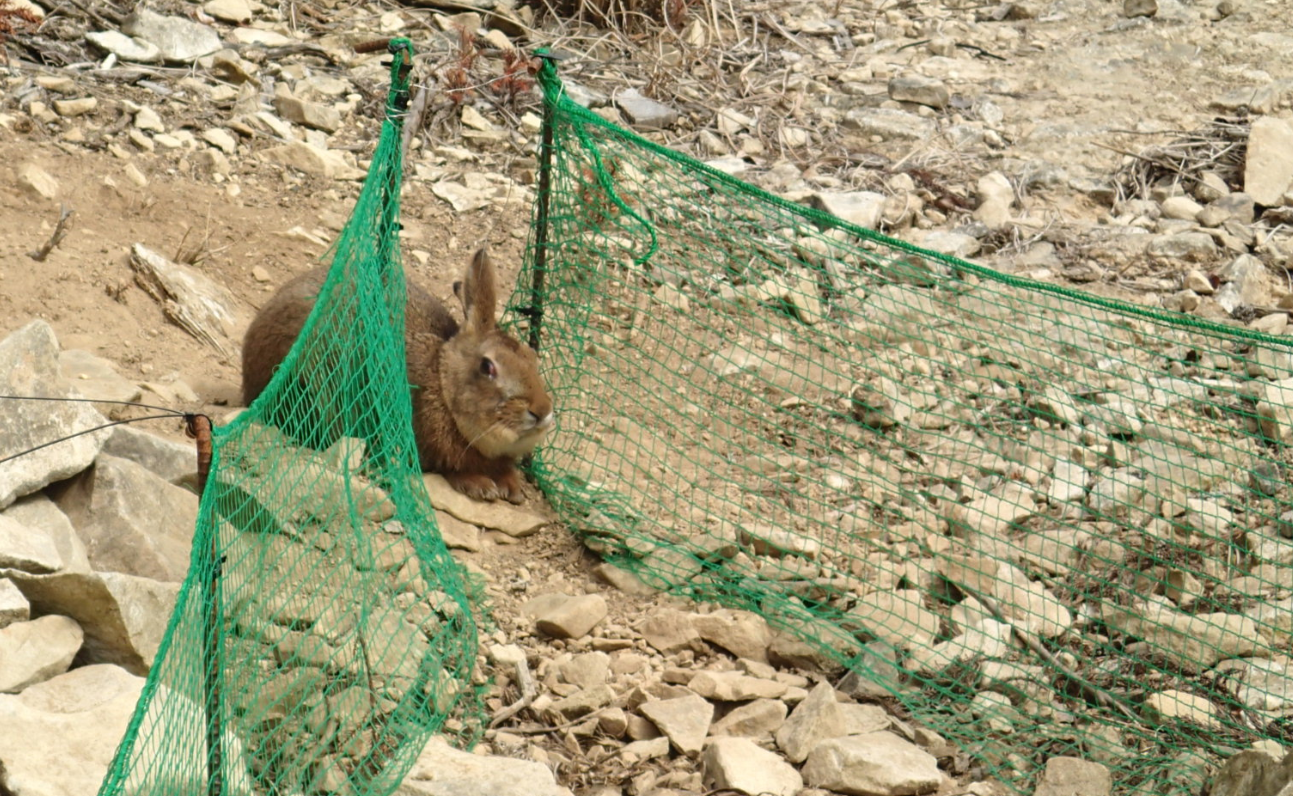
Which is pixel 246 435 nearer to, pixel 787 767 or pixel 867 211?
pixel 787 767

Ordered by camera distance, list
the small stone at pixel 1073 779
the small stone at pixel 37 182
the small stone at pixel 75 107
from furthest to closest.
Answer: the small stone at pixel 75 107 < the small stone at pixel 37 182 < the small stone at pixel 1073 779

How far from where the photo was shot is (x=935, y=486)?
5344 millimetres

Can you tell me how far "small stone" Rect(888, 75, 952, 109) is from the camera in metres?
8.67

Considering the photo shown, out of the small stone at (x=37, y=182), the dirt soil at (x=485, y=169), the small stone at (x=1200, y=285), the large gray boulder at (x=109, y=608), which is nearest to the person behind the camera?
the large gray boulder at (x=109, y=608)

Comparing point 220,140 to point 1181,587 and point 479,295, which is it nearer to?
point 479,295

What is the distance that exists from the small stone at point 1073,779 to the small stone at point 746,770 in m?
0.70

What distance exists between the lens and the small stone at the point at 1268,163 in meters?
7.59

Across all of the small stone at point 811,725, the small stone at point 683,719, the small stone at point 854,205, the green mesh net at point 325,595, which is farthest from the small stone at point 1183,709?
the small stone at point 854,205

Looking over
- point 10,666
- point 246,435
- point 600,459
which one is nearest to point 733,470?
point 600,459

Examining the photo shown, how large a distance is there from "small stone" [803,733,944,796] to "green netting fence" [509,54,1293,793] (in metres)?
0.26

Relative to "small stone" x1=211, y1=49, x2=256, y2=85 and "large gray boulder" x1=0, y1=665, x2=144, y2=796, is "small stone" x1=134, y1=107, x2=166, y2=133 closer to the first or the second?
"small stone" x1=211, y1=49, x2=256, y2=85

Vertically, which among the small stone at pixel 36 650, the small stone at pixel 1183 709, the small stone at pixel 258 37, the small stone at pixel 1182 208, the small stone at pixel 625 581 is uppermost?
the small stone at pixel 258 37

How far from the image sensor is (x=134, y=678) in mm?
3445

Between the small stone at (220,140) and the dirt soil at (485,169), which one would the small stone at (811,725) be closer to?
the dirt soil at (485,169)
